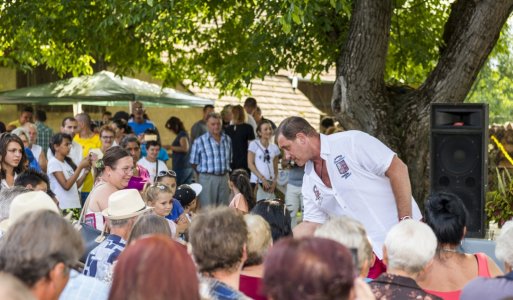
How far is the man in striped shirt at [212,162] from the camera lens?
44.1 ft

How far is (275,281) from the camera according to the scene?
3135mm

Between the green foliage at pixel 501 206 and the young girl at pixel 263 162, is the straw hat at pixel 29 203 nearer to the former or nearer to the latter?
the green foliage at pixel 501 206

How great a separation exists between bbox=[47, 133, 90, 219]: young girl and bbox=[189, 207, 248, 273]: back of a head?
22.4 ft

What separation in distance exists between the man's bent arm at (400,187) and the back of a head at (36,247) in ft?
11.3

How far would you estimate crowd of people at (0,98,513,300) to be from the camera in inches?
127

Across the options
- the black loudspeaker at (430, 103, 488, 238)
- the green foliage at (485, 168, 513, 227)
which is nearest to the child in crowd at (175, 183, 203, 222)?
the black loudspeaker at (430, 103, 488, 238)

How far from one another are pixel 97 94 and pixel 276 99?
29.7ft

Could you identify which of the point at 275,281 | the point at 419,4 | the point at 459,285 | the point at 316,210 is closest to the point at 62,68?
the point at 419,4

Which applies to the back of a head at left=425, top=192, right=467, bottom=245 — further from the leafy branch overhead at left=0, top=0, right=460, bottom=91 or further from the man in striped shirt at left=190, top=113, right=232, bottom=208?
the man in striped shirt at left=190, top=113, right=232, bottom=208

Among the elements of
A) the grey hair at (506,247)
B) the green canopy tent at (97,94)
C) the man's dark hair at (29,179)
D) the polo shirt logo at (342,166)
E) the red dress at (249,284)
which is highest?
the green canopy tent at (97,94)

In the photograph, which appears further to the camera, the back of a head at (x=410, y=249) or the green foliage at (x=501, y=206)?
the green foliage at (x=501, y=206)

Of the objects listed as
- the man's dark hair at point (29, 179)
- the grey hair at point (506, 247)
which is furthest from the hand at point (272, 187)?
the grey hair at point (506, 247)

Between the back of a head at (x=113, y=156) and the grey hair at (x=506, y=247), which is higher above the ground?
the back of a head at (x=113, y=156)

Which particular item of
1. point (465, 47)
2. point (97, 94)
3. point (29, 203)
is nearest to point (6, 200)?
point (29, 203)
